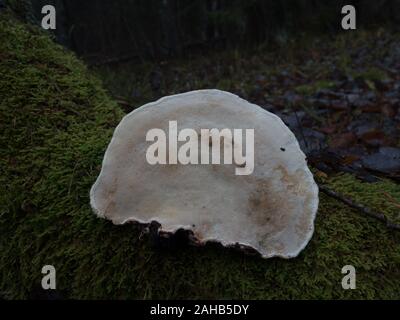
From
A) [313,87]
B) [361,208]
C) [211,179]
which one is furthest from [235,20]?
[211,179]

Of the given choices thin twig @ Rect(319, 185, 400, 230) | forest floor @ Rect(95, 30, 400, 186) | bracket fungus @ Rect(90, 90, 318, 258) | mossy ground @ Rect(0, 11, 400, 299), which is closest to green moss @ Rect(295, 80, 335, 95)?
forest floor @ Rect(95, 30, 400, 186)

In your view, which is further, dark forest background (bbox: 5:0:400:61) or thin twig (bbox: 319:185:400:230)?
dark forest background (bbox: 5:0:400:61)

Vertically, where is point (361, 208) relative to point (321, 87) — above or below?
below

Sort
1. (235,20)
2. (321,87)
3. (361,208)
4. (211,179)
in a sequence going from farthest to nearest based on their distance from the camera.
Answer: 1. (235,20)
2. (321,87)
3. (361,208)
4. (211,179)

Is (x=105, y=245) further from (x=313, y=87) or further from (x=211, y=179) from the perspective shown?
(x=313, y=87)

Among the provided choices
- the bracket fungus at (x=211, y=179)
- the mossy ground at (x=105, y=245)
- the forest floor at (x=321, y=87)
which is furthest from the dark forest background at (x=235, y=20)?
the bracket fungus at (x=211, y=179)

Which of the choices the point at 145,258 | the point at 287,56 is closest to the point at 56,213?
the point at 145,258

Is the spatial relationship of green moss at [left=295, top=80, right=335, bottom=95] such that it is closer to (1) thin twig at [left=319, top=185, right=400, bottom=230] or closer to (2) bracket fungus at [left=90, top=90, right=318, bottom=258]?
(1) thin twig at [left=319, top=185, right=400, bottom=230]
